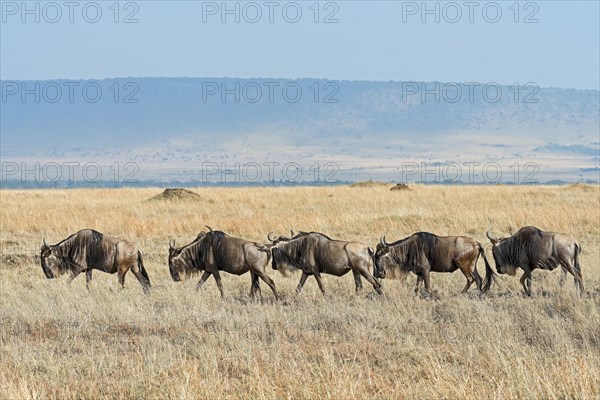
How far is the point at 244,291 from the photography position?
1231 cm

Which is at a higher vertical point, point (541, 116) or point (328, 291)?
point (541, 116)

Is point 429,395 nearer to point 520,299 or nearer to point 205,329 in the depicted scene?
point 205,329

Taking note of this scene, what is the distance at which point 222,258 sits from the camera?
37.5 feet

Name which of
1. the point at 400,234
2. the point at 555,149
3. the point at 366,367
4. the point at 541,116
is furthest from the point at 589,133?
the point at 366,367

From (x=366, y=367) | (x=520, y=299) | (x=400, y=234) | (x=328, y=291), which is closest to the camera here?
(x=366, y=367)

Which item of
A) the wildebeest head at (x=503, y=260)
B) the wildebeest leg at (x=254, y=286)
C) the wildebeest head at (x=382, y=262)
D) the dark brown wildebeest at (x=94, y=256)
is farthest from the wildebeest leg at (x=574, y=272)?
the dark brown wildebeest at (x=94, y=256)

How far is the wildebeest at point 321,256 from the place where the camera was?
445 inches

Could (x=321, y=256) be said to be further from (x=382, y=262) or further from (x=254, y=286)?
A: (x=254, y=286)

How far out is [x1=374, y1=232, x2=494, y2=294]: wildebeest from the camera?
11.4 m

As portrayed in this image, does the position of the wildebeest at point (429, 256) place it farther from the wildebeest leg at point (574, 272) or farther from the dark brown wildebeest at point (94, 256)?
the dark brown wildebeest at point (94, 256)

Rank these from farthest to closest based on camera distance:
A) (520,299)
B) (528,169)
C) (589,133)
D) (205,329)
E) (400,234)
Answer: (589,133)
(528,169)
(400,234)
(520,299)
(205,329)

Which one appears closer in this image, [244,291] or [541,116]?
[244,291]

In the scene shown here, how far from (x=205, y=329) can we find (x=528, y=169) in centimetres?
14285

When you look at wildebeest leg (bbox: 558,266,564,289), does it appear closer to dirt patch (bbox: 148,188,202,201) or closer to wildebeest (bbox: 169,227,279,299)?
wildebeest (bbox: 169,227,279,299)
